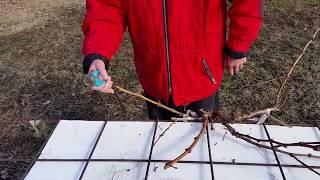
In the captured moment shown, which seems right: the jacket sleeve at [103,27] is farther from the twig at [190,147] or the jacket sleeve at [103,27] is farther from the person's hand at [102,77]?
the twig at [190,147]

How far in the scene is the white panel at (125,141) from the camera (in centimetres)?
101

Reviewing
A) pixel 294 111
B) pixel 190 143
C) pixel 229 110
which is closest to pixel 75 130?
pixel 190 143

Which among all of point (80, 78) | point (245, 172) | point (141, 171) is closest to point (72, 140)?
point (141, 171)

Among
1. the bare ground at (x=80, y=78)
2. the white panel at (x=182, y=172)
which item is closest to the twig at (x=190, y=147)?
the white panel at (x=182, y=172)

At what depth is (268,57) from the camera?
3.01 m

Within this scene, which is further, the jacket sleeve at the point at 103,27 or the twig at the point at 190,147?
the jacket sleeve at the point at 103,27

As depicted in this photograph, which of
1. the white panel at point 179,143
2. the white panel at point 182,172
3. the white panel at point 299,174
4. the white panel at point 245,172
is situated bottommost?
the white panel at point 299,174

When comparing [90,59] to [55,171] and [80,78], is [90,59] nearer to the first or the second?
[55,171]

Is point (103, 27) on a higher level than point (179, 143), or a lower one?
higher

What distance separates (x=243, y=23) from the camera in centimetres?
143

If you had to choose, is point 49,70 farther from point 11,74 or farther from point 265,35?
point 265,35

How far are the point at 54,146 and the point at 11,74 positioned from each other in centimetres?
212

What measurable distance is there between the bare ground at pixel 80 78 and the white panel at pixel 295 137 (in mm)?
1177

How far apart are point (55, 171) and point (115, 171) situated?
140 millimetres
